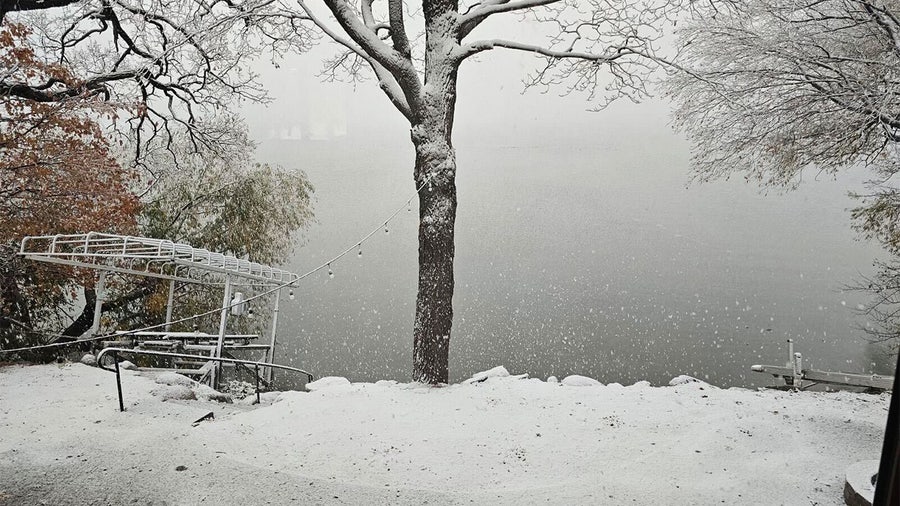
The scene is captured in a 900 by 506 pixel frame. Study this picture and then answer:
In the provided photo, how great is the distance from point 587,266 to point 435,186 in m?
7.47

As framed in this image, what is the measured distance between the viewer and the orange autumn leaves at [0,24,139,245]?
6.48 meters

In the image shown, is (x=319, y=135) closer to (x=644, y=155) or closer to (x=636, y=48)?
(x=644, y=155)

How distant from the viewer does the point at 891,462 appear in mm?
271

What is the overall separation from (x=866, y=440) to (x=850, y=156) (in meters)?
3.59

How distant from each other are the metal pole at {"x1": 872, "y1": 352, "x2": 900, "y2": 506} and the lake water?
11046 millimetres

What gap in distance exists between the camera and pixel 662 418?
430cm

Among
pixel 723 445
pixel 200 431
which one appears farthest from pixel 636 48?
pixel 200 431

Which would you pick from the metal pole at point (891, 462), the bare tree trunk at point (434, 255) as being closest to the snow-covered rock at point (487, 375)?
the bare tree trunk at point (434, 255)

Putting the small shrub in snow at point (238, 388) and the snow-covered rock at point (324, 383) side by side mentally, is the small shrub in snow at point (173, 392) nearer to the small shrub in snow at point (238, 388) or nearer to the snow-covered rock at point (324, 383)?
the snow-covered rock at point (324, 383)

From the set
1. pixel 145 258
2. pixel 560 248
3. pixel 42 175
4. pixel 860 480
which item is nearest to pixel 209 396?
pixel 145 258

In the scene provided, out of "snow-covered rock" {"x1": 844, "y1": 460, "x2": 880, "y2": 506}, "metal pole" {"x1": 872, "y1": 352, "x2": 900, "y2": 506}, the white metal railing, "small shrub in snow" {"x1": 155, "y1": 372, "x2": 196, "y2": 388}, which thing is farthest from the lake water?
"metal pole" {"x1": 872, "y1": 352, "x2": 900, "y2": 506}

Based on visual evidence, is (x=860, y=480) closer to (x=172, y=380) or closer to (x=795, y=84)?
(x=795, y=84)

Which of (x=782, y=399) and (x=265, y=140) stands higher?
(x=265, y=140)

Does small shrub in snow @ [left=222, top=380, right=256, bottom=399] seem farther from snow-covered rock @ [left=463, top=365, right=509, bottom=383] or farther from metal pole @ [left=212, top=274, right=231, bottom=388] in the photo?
snow-covered rock @ [left=463, top=365, right=509, bottom=383]
